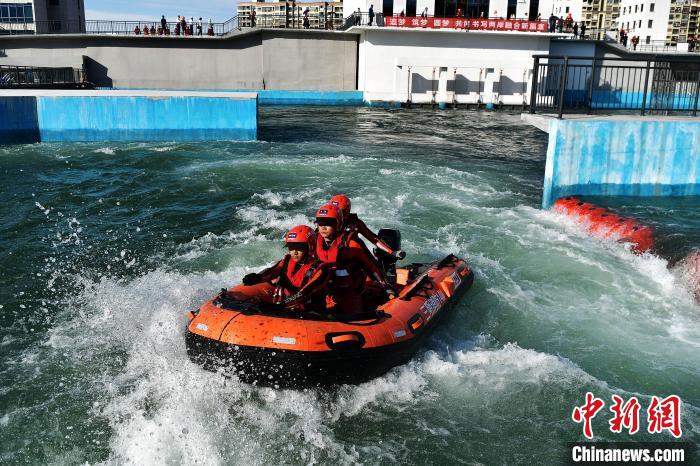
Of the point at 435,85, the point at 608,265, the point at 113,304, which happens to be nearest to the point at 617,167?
the point at 608,265

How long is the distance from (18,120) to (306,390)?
18031 mm

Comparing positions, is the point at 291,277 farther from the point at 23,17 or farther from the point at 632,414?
the point at 23,17

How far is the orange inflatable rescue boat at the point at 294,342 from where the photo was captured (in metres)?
5.59

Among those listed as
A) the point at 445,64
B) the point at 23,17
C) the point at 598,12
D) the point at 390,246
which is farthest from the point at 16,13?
the point at 598,12

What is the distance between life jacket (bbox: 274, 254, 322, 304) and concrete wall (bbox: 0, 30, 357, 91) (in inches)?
1371

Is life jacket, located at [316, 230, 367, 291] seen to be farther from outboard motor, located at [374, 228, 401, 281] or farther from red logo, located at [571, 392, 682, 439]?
red logo, located at [571, 392, 682, 439]

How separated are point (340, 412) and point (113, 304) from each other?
3739 mm

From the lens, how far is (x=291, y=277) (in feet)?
20.7

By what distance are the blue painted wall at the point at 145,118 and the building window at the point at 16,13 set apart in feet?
110

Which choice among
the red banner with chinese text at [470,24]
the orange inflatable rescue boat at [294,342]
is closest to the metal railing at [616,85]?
the orange inflatable rescue boat at [294,342]

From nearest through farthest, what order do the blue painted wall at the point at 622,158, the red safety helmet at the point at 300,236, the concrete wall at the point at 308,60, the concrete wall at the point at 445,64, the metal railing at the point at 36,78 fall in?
the red safety helmet at the point at 300,236, the blue painted wall at the point at 622,158, the metal railing at the point at 36,78, the concrete wall at the point at 445,64, the concrete wall at the point at 308,60

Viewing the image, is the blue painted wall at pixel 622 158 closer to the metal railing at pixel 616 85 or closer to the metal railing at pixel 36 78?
the metal railing at pixel 616 85

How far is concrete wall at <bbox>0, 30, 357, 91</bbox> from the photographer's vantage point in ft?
127

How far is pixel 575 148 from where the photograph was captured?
39.6ft
